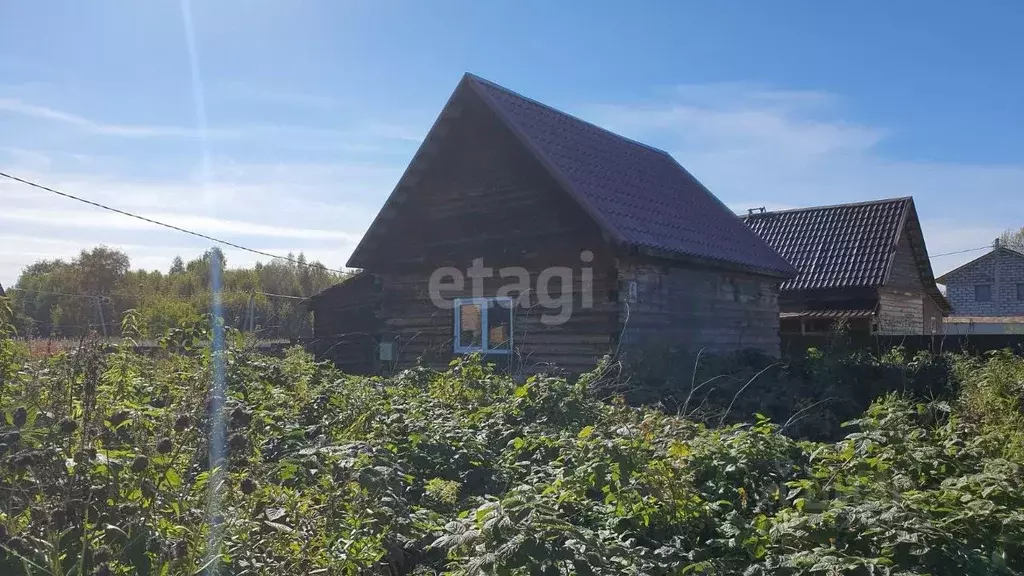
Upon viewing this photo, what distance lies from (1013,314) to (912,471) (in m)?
48.2

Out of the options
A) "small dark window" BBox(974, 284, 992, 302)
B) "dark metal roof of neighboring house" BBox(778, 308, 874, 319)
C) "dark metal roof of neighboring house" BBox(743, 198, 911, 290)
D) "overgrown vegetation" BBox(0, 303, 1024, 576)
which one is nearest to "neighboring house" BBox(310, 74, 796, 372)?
"dark metal roof of neighboring house" BBox(778, 308, 874, 319)

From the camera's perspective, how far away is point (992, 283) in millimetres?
44969

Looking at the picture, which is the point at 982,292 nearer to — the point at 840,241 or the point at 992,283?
the point at 992,283

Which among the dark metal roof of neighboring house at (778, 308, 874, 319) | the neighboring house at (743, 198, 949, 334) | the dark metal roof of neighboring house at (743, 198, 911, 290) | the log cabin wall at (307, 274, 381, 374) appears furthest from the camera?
the dark metal roof of neighboring house at (743, 198, 911, 290)

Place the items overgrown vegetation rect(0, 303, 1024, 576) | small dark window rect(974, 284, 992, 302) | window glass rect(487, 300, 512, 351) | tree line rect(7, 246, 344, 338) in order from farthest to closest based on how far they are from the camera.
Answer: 1. small dark window rect(974, 284, 992, 302)
2. tree line rect(7, 246, 344, 338)
3. window glass rect(487, 300, 512, 351)
4. overgrown vegetation rect(0, 303, 1024, 576)

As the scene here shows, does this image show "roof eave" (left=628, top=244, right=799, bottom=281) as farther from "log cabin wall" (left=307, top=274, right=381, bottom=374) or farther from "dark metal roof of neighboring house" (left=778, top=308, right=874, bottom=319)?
"log cabin wall" (left=307, top=274, right=381, bottom=374)

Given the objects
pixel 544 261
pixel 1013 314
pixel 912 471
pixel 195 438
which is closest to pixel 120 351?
pixel 195 438

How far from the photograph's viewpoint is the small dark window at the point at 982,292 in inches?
1778

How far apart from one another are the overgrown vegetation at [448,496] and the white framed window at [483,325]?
700 cm

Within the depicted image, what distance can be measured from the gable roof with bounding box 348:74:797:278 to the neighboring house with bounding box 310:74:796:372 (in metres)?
0.04

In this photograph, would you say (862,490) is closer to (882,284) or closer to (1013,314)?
(882,284)

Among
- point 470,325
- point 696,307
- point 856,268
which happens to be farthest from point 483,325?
point 856,268

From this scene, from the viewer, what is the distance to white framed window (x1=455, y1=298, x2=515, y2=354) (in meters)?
12.4

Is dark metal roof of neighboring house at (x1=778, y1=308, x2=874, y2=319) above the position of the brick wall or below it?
below
